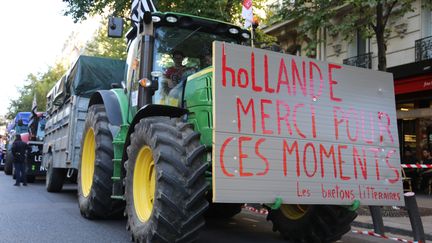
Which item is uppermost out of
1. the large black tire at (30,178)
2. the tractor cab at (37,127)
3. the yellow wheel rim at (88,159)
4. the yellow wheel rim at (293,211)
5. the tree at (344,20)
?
the tree at (344,20)

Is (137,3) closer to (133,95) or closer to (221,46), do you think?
(133,95)

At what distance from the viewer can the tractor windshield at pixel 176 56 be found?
6578mm

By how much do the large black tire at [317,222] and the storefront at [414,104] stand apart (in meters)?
10.3

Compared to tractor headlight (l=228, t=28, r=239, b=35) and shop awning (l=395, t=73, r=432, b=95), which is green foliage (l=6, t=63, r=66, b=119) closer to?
shop awning (l=395, t=73, r=432, b=95)

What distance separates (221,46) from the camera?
4895 millimetres

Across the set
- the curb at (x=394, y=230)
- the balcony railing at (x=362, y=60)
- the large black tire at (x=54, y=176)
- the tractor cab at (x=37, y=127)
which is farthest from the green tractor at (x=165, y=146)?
the balcony railing at (x=362, y=60)

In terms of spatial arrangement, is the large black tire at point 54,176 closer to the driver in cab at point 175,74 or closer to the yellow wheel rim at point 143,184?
the driver in cab at point 175,74

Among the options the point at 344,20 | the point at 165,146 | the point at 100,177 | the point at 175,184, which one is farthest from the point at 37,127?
the point at 175,184

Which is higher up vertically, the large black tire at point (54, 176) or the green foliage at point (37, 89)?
the green foliage at point (37, 89)

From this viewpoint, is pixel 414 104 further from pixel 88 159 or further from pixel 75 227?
pixel 75 227

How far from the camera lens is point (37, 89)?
45219mm

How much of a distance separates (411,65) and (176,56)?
11189mm

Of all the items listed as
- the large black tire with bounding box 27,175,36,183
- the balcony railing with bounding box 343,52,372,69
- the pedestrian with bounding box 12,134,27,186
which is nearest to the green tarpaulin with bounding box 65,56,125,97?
the pedestrian with bounding box 12,134,27,186

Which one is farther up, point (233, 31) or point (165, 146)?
point (233, 31)
